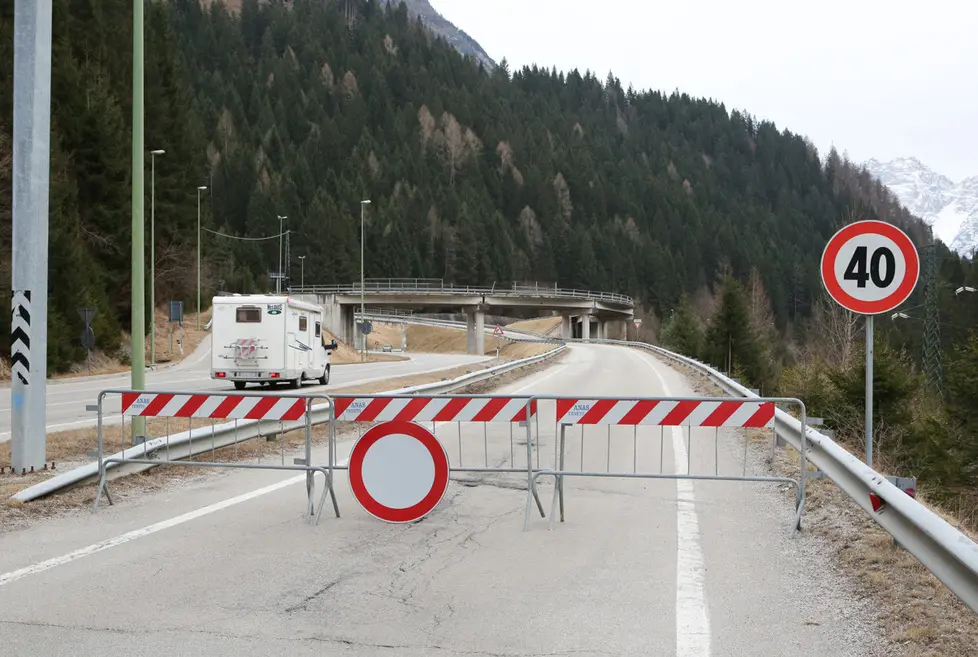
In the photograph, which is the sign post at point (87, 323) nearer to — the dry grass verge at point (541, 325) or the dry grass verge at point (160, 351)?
the dry grass verge at point (160, 351)

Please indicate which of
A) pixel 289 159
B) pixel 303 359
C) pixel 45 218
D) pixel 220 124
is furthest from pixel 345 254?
pixel 45 218

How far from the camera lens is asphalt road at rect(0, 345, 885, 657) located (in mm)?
4977

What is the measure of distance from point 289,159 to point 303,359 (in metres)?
132

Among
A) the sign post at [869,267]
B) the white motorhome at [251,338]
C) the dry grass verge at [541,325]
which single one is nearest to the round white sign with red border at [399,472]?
the sign post at [869,267]

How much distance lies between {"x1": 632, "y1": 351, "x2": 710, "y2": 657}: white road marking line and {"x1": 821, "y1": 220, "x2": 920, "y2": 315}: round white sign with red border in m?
2.35

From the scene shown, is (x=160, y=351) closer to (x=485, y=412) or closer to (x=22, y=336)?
(x=22, y=336)

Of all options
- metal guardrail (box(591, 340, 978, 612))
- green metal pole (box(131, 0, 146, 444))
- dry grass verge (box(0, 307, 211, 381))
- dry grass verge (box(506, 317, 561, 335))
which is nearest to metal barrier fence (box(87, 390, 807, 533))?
metal guardrail (box(591, 340, 978, 612))

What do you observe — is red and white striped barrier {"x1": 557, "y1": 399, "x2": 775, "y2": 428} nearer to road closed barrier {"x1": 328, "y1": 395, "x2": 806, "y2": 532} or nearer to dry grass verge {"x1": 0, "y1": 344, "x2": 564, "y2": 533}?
road closed barrier {"x1": 328, "y1": 395, "x2": 806, "y2": 532}

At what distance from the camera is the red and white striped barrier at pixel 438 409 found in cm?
851

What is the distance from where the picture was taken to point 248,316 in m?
27.2

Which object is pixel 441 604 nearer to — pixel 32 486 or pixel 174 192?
pixel 32 486

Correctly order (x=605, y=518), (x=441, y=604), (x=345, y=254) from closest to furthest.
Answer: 1. (x=441, y=604)
2. (x=605, y=518)
3. (x=345, y=254)

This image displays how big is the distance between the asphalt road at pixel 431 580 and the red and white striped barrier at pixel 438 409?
86 centimetres

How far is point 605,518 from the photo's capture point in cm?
841
